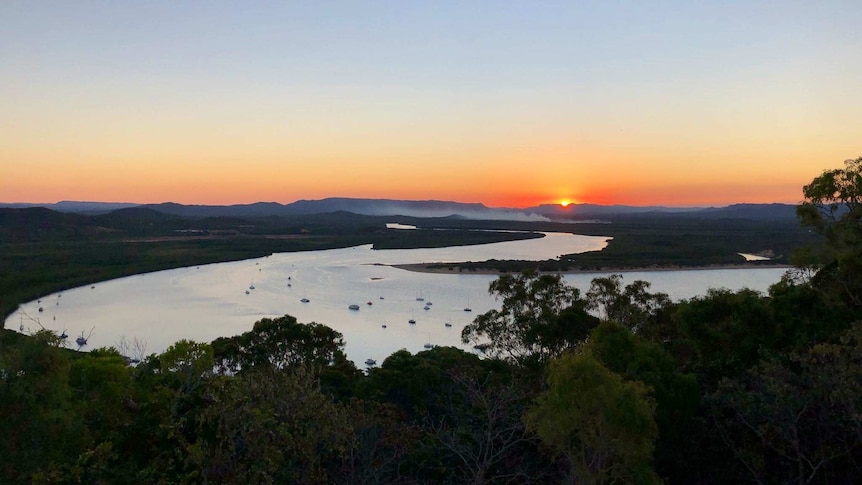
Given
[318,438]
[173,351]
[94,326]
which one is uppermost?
[173,351]

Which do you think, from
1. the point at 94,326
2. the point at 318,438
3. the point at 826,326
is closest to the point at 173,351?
the point at 318,438

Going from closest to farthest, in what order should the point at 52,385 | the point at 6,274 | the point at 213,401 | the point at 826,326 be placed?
the point at 52,385, the point at 213,401, the point at 826,326, the point at 6,274

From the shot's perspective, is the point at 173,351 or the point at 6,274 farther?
the point at 6,274

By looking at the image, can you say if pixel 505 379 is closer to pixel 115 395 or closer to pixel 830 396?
pixel 830 396

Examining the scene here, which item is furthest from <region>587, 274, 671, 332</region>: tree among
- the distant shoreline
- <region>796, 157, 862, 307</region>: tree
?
the distant shoreline

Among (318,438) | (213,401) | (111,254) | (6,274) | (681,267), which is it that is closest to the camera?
(318,438)

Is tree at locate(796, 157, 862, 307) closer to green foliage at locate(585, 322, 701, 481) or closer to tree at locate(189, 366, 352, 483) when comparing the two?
green foliage at locate(585, 322, 701, 481)

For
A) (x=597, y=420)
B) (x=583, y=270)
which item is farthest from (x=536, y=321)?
(x=583, y=270)
